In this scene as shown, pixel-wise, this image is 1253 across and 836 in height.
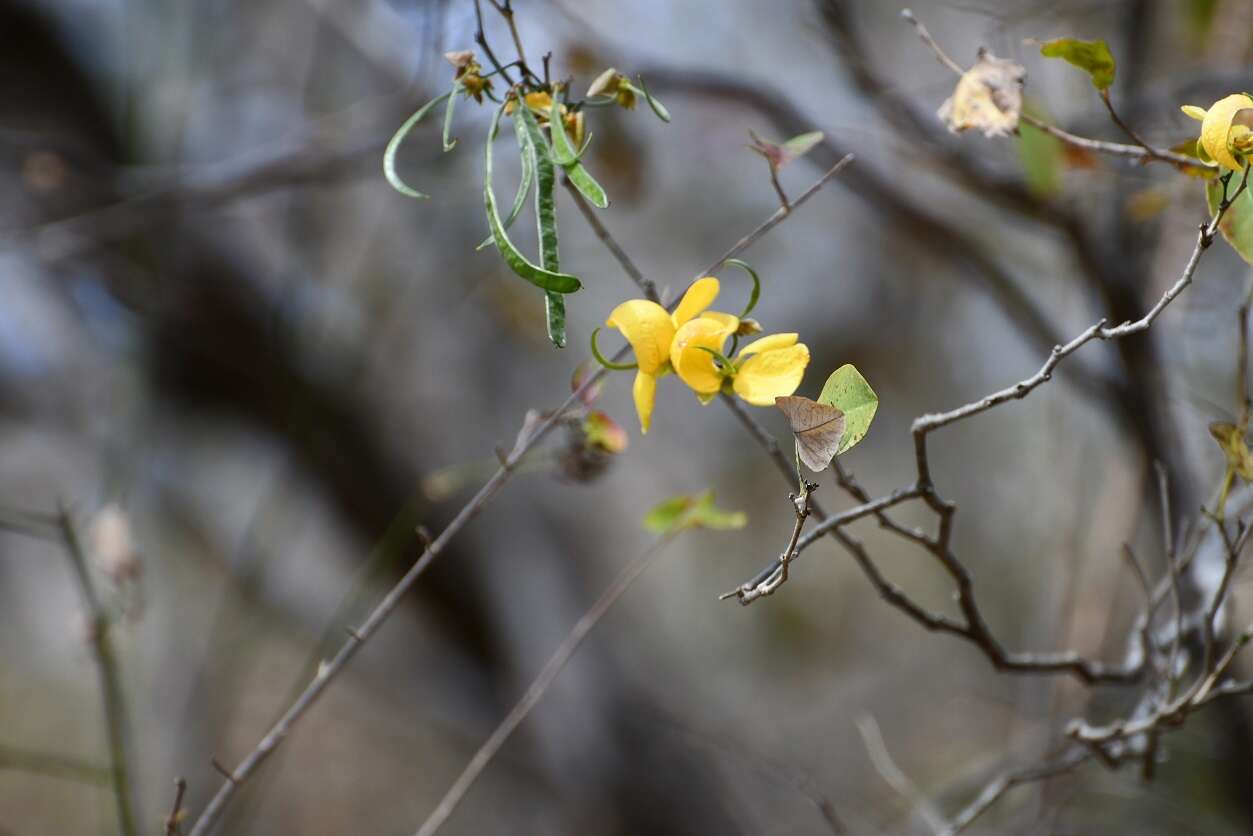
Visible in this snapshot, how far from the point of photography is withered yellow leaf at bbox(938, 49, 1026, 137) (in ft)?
0.94

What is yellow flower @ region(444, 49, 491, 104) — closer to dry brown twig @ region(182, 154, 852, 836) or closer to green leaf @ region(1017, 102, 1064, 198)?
Result: dry brown twig @ region(182, 154, 852, 836)

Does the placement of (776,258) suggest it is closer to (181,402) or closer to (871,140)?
(871,140)

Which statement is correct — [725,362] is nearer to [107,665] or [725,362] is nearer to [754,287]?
[754,287]

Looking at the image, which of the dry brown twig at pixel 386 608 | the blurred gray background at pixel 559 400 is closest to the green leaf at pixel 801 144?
the dry brown twig at pixel 386 608

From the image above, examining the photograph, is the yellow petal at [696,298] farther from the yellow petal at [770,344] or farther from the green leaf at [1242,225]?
the green leaf at [1242,225]

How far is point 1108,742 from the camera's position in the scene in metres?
0.30

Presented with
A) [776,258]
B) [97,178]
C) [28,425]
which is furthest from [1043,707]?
[28,425]

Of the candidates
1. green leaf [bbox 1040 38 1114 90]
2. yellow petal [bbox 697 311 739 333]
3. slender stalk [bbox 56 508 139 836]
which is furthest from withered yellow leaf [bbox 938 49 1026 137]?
slender stalk [bbox 56 508 139 836]

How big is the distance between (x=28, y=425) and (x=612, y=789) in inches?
33.3

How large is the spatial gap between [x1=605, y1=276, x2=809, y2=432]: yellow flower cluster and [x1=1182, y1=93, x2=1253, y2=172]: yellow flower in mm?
111

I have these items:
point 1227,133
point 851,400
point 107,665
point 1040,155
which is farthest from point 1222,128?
point 107,665

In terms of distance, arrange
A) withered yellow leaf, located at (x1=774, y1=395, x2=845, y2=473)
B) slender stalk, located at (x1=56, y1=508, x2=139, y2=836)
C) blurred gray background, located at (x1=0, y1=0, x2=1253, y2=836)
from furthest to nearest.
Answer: blurred gray background, located at (x1=0, y1=0, x2=1253, y2=836)
slender stalk, located at (x1=56, y1=508, x2=139, y2=836)
withered yellow leaf, located at (x1=774, y1=395, x2=845, y2=473)

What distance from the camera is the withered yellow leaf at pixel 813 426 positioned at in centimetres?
20

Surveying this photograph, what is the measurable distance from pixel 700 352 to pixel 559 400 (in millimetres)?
814
